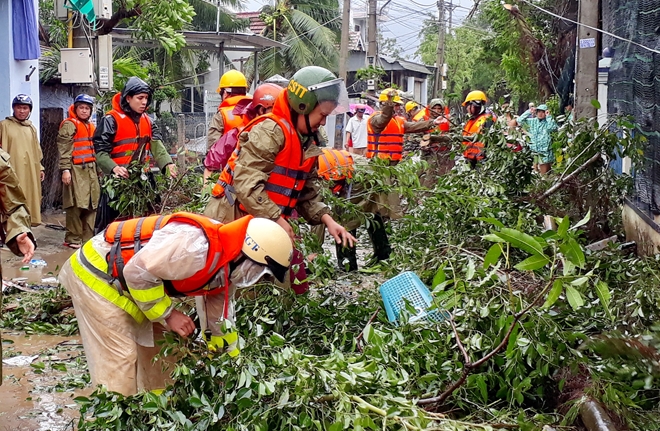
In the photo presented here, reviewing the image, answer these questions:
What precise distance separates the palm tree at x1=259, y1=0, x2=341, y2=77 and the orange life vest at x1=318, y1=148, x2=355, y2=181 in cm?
2207

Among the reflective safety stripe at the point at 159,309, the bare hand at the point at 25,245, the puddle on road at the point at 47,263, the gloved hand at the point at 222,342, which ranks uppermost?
the bare hand at the point at 25,245

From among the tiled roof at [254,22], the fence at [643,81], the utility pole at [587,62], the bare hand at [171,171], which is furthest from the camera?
the tiled roof at [254,22]

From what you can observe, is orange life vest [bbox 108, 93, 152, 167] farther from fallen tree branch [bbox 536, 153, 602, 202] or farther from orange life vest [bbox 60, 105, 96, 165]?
fallen tree branch [bbox 536, 153, 602, 202]

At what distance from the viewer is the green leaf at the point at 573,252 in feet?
9.58

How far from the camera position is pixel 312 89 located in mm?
4668

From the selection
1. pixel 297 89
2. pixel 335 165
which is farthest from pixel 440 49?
pixel 297 89

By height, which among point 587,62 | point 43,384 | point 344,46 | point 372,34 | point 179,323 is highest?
point 372,34

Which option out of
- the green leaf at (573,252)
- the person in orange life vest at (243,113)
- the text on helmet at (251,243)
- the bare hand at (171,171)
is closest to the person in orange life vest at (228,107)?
the bare hand at (171,171)

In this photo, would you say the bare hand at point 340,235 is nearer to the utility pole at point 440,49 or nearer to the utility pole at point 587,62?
the utility pole at point 587,62

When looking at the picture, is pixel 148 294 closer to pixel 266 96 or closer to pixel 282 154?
pixel 282 154

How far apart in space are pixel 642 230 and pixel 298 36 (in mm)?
23752

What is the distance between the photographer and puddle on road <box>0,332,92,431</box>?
4504mm

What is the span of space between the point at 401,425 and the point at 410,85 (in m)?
38.4

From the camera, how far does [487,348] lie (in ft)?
13.1
